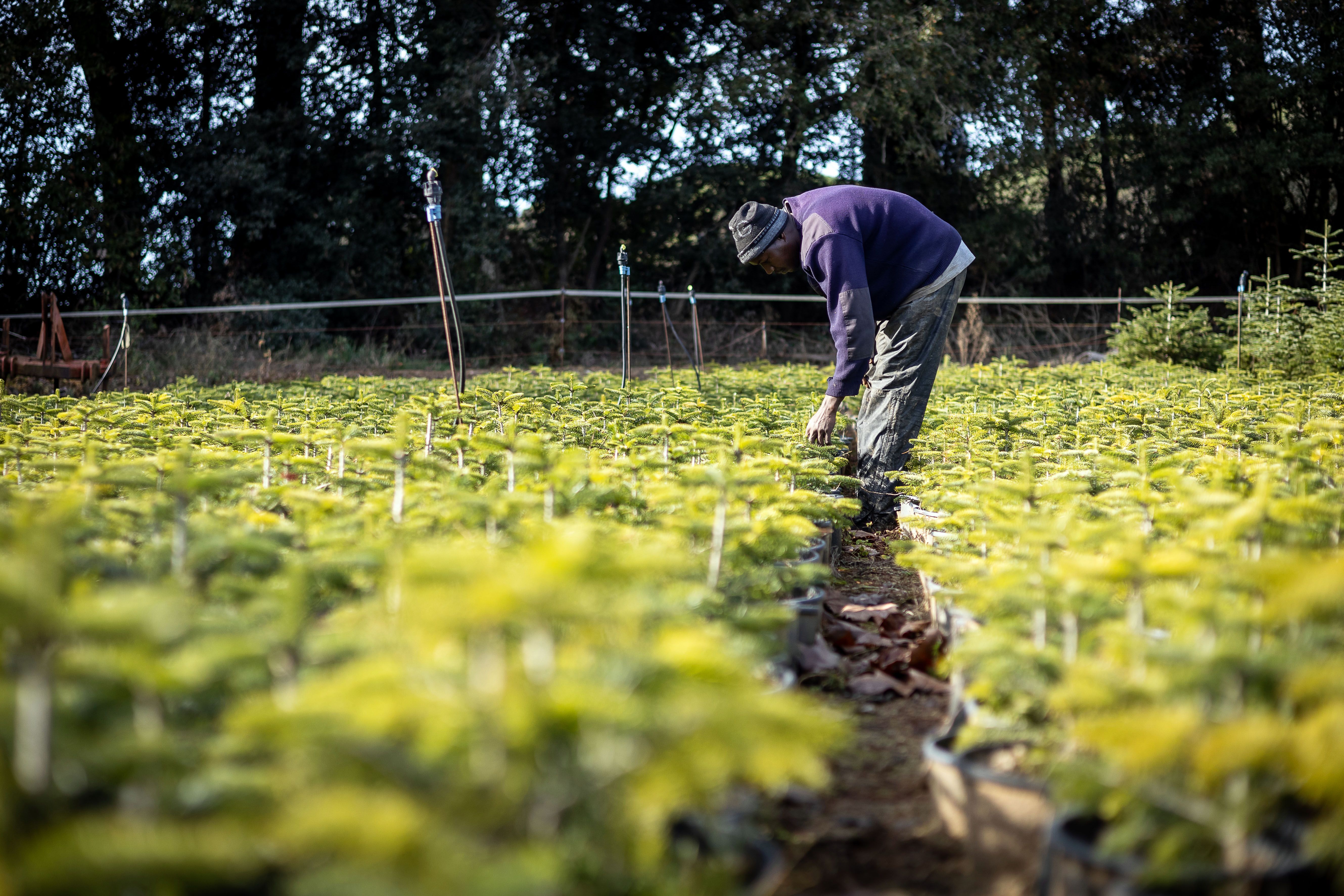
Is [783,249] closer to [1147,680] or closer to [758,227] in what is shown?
[758,227]

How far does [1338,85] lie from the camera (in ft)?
73.8

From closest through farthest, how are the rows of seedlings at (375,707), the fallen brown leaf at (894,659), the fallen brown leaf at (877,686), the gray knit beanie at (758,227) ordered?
the rows of seedlings at (375,707), the fallen brown leaf at (877,686), the fallen brown leaf at (894,659), the gray knit beanie at (758,227)

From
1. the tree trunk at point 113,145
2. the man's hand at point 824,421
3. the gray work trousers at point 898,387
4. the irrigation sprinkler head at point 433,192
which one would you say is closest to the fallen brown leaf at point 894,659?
the man's hand at point 824,421

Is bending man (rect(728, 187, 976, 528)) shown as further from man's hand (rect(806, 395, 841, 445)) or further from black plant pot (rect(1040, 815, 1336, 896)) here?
black plant pot (rect(1040, 815, 1336, 896))

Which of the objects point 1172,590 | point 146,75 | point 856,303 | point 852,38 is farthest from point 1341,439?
point 146,75

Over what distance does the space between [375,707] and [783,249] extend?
4.46 meters

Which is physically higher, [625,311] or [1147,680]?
[625,311]

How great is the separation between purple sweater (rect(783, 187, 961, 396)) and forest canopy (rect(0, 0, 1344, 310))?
1493 centimetres

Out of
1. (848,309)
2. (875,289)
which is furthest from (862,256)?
(875,289)

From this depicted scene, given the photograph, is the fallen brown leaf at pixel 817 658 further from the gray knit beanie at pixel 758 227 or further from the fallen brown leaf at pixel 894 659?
the gray knit beanie at pixel 758 227

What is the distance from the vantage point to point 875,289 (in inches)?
220

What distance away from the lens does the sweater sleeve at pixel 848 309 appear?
5.04 m

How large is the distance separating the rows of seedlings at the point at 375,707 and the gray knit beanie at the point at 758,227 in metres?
2.91

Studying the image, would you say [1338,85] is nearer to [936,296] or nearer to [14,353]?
[936,296]
